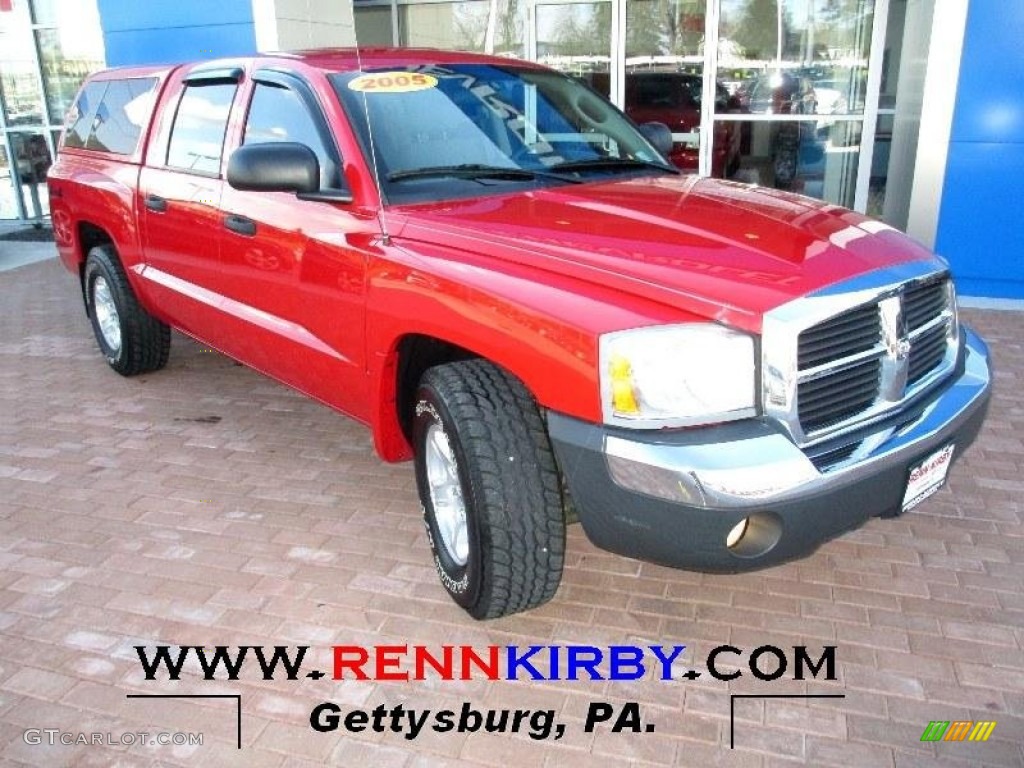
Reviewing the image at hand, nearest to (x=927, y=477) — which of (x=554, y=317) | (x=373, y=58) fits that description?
(x=554, y=317)

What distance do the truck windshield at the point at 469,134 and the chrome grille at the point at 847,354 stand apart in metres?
1.34

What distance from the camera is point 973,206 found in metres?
6.90

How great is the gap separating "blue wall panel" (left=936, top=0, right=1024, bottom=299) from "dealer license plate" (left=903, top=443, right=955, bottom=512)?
194 inches

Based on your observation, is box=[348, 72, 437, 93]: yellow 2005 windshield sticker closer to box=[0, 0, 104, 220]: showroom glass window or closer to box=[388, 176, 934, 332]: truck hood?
box=[388, 176, 934, 332]: truck hood

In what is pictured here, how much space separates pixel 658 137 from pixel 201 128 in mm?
2275

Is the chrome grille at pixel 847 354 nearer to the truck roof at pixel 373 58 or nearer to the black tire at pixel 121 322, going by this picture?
the truck roof at pixel 373 58

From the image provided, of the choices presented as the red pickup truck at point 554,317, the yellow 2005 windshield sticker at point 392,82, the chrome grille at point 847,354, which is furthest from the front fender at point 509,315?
the yellow 2005 windshield sticker at point 392,82

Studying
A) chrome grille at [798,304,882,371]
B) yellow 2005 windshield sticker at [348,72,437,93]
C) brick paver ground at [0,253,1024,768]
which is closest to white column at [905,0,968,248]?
brick paver ground at [0,253,1024,768]

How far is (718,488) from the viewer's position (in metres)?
2.23

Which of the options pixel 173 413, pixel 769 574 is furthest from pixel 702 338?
pixel 173 413

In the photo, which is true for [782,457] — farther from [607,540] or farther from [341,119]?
[341,119]

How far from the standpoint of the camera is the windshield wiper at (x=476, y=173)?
3.24 metres

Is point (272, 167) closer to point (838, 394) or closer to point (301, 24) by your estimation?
point (838, 394)

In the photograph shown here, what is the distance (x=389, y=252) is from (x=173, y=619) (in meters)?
1.49
